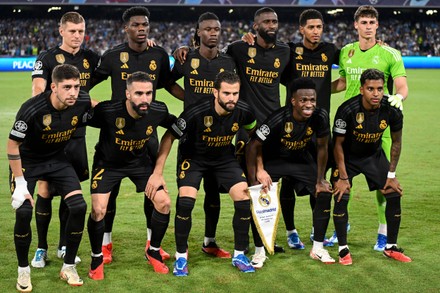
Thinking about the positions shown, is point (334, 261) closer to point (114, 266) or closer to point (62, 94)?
point (114, 266)

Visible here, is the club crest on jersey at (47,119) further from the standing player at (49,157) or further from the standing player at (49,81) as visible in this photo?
the standing player at (49,81)

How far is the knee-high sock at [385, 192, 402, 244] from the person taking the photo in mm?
6914

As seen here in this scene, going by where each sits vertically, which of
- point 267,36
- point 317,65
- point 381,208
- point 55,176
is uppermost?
point 267,36

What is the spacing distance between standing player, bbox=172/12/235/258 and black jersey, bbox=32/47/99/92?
94cm

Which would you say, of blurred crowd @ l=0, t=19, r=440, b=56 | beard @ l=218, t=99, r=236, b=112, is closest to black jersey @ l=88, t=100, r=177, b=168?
beard @ l=218, t=99, r=236, b=112

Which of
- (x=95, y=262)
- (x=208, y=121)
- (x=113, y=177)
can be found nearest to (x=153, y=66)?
(x=208, y=121)

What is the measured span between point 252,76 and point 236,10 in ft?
140

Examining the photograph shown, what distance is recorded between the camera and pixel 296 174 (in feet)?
23.1

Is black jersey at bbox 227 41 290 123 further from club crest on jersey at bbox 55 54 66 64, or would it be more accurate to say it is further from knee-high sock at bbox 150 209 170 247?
club crest on jersey at bbox 55 54 66 64

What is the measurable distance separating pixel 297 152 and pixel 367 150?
28.1 inches

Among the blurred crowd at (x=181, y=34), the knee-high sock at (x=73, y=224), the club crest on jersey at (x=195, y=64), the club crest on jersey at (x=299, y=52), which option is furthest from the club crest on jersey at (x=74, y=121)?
the blurred crowd at (x=181, y=34)

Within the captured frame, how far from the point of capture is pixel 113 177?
261 inches

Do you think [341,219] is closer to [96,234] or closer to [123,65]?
[96,234]

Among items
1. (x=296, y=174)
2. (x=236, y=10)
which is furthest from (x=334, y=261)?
(x=236, y=10)
